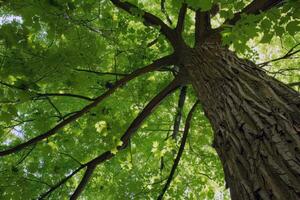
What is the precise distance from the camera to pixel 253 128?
6.51ft

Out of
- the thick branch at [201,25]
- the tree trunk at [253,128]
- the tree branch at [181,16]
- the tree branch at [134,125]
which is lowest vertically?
the tree trunk at [253,128]

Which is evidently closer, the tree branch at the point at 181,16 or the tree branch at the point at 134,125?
the tree branch at the point at 181,16

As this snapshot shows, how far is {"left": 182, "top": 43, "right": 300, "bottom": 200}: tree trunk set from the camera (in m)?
1.57

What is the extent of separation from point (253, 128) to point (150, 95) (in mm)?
3215

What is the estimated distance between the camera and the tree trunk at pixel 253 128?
5.16ft

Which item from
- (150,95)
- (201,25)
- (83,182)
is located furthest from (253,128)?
(150,95)

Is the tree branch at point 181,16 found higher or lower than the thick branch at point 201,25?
higher

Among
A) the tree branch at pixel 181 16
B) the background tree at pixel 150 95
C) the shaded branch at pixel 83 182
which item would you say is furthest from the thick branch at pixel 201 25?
the shaded branch at pixel 83 182

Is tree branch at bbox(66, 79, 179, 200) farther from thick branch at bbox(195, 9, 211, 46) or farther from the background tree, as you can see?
thick branch at bbox(195, 9, 211, 46)

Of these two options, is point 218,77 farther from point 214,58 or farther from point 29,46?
point 29,46

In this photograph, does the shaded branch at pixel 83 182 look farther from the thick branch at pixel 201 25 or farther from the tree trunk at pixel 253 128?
the thick branch at pixel 201 25

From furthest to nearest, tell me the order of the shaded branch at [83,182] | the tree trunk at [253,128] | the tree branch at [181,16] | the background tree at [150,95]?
the shaded branch at [83,182] → the tree branch at [181,16] → the background tree at [150,95] → the tree trunk at [253,128]

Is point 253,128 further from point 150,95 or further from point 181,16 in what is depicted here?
point 150,95

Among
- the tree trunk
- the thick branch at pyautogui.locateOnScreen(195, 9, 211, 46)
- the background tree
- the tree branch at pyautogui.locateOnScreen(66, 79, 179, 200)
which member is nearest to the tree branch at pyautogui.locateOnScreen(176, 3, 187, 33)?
the background tree
